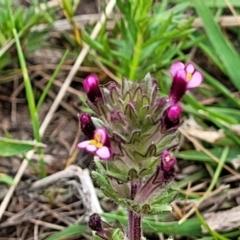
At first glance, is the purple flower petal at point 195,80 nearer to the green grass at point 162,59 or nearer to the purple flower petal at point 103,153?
the purple flower petal at point 103,153

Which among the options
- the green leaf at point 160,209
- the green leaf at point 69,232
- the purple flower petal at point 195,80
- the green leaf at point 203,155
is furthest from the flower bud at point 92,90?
the green leaf at point 203,155

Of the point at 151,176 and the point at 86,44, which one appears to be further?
the point at 86,44

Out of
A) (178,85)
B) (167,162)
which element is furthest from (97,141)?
(178,85)

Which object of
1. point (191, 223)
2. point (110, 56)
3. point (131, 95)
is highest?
point (110, 56)

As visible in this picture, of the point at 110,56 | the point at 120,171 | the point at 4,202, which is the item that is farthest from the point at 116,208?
the point at 120,171

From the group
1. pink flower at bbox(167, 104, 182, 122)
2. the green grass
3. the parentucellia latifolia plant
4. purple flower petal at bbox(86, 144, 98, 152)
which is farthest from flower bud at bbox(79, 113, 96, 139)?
the green grass

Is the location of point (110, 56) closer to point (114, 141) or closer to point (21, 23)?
point (21, 23)

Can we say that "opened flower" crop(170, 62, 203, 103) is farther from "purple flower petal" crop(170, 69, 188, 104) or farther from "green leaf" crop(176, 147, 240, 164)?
"green leaf" crop(176, 147, 240, 164)
